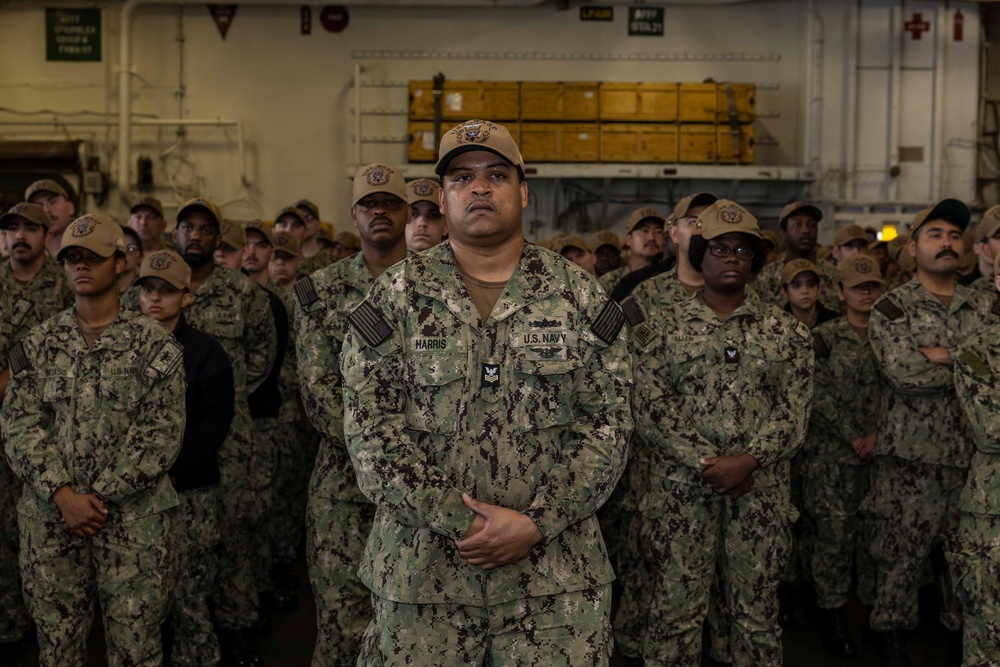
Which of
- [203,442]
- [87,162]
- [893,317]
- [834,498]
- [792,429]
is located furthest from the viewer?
[87,162]

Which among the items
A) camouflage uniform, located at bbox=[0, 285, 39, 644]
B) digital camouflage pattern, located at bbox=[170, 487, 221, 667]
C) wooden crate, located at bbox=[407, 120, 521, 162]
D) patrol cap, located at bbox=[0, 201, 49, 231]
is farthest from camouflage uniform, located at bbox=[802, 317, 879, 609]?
wooden crate, located at bbox=[407, 120, 521, 162]

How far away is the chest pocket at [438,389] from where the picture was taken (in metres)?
2.26

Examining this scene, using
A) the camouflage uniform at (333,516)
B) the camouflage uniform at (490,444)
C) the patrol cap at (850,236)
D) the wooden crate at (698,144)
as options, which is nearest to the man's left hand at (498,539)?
the camouflage uniform at (490,444)

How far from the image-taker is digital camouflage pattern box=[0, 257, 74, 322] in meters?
4.38

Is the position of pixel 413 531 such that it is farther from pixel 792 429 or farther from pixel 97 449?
pixel 792 429

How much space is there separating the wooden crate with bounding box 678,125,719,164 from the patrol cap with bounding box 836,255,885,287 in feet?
19.6

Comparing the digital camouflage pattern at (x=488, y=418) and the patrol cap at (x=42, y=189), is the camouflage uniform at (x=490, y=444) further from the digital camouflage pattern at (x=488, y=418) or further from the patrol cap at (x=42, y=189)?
the patrol cap at (x=42, y=189)

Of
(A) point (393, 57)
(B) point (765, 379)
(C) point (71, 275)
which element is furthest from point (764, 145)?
(C) point (71, 275)

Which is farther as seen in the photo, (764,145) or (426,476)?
(764,145)

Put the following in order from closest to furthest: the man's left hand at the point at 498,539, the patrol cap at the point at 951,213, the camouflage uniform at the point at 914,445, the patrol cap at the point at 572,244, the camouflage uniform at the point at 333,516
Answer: the man's left hand at the point at 498,539
the camouflage uniform at the point at 333,516
the camouflage uniform at the point at 914,445
the patrol cap at the point at 951,213
the patrol cap at the point at 572,244

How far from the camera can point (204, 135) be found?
38.4 feet

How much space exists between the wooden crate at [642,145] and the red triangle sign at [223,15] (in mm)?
4605

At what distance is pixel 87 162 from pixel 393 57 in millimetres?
3783

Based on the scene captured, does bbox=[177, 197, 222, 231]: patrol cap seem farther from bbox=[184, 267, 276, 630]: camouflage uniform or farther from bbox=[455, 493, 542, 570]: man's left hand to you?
bbox=[455, 493, 542, 570]: man's left hand
